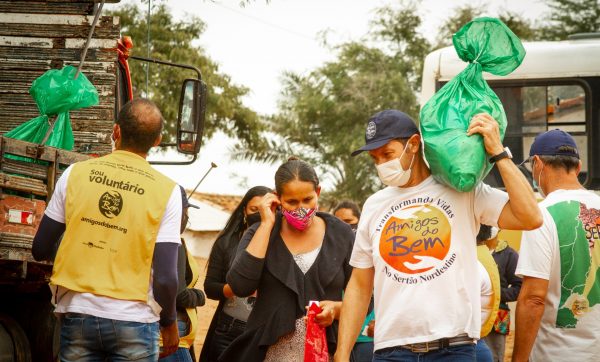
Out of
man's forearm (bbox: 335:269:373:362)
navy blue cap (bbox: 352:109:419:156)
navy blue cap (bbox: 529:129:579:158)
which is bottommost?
man's forearm (bbox: 335:269:373:362)

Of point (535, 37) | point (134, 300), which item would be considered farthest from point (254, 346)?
point (535, 37)

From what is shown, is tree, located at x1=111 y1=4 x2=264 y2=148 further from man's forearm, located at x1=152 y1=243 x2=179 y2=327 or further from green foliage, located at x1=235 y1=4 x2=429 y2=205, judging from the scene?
man's forearm, located at x1=152 y1=243 x2=179 y2=327

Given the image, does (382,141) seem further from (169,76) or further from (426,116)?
(169,76)

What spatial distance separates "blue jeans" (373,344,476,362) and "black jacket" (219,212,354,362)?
3.41 feet

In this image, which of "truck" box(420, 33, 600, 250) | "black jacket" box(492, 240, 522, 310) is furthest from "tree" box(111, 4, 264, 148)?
"black jacket" box(492, 240, 522, 310)

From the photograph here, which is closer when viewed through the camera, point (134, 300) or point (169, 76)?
point (134, 300)

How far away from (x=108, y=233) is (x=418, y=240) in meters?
1.40

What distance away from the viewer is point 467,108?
429 centimetres

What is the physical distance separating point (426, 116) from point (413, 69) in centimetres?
2151

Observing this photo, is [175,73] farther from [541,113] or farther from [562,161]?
[562,161]

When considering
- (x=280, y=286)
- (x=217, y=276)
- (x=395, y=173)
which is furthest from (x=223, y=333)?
(x=395, y=173)

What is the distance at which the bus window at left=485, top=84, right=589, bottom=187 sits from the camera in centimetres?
1113

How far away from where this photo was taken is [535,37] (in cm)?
2688

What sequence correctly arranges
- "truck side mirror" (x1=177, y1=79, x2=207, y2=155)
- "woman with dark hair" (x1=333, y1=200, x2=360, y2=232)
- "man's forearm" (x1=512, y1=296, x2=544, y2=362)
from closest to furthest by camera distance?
1. "man's forearm" (x1=512, y1=296, x2=544, y2=362)
2. "truck side mirror" (x1=177, y1=79, x2=207, y2=155)
3. "woman with dark hair" (x1=333, y1=200, x2=360, y2=232)
